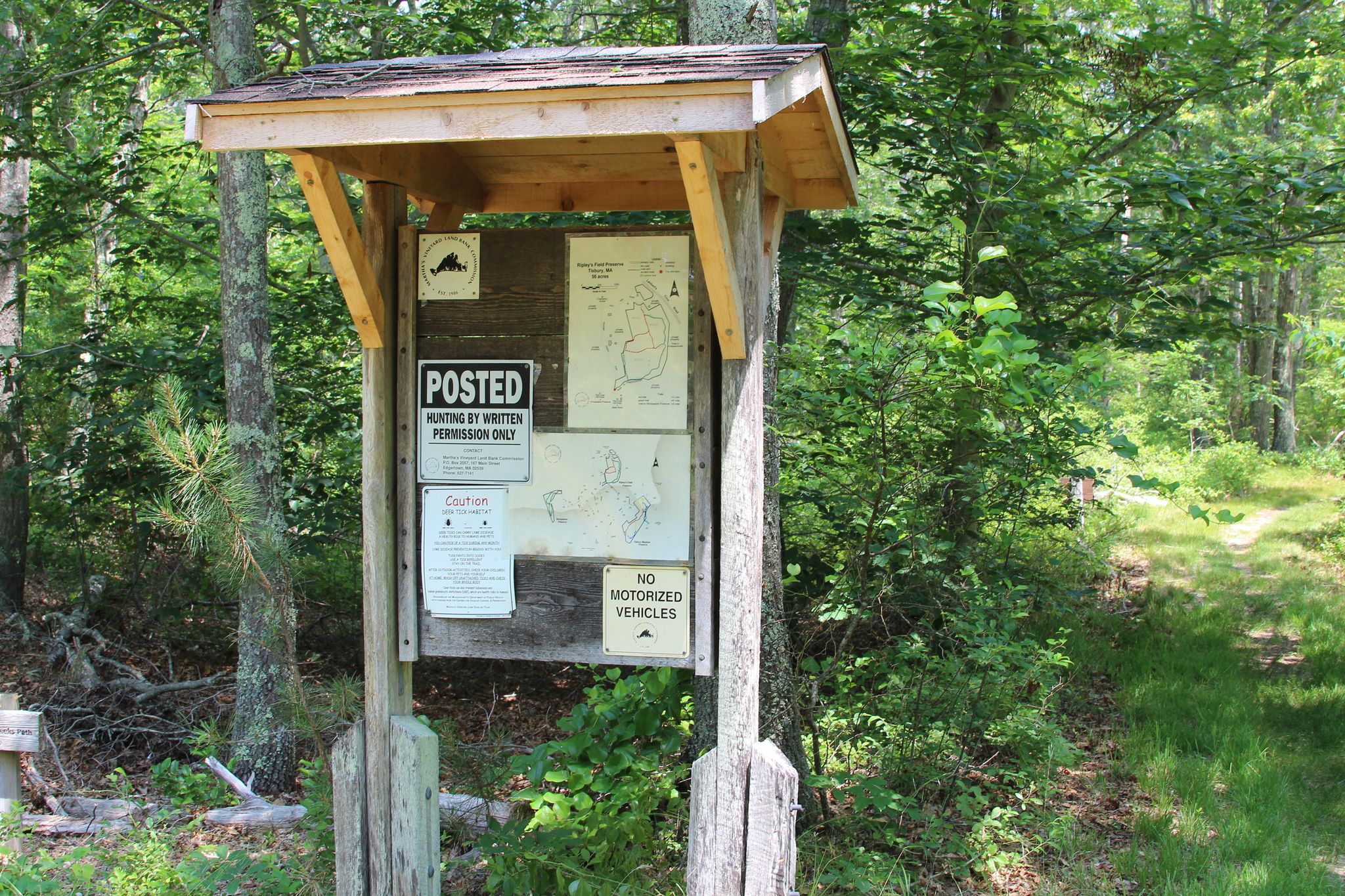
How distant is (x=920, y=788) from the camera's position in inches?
157

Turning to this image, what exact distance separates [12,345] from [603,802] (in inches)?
265

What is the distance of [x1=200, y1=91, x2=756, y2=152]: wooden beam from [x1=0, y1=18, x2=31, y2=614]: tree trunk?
191 inches

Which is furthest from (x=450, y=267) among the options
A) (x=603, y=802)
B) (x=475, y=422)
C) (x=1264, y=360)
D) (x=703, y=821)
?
(x=1264, y=360)

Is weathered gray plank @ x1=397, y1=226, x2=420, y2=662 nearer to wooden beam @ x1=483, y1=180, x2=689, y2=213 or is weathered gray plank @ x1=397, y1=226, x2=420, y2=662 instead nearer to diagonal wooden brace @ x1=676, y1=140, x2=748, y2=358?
wooden beam @ x1=483, y1=180, x2=689, y2=213

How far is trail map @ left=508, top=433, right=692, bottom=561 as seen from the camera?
2.87 m

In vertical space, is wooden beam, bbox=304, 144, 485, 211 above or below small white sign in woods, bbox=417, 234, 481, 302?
above

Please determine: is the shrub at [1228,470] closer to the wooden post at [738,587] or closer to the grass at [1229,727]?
the grass at [1229,727]

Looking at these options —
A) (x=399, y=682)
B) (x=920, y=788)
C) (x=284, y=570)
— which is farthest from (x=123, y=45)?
(x=920, y=788)

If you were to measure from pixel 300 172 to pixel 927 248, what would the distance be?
14.5 feet

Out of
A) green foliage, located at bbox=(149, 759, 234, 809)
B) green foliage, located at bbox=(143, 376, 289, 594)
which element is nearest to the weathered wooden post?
green foliage, located at bbox=(149, 759, 234, 809)

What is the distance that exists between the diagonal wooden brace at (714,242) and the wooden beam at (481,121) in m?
0.13

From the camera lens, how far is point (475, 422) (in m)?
3.01

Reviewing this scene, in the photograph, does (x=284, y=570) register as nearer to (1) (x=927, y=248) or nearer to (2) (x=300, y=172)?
(2) (x=300, y=172)

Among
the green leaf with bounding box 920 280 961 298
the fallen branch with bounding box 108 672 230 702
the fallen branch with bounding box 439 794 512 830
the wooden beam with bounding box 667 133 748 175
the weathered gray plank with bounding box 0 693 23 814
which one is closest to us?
the wooden beam with bounding box 667 133 748 175
